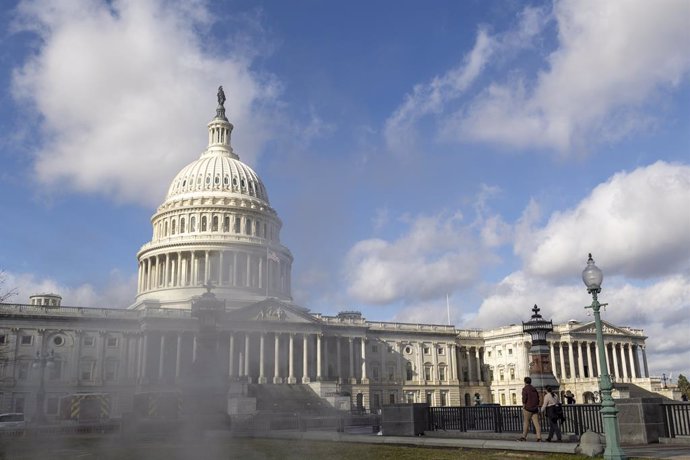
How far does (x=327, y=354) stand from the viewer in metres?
88.9

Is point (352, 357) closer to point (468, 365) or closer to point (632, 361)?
point (468, 365)

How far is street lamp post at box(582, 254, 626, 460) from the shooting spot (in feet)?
50.3

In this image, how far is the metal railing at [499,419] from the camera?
22609 millimetres

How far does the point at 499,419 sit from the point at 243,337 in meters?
60.5

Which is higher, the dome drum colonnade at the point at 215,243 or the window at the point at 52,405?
the dome drum colonnade at the point at 215,243

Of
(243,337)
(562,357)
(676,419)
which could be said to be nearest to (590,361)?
(562,357)

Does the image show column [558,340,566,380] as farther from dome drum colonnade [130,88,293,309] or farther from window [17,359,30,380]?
window [17,359,30,380]

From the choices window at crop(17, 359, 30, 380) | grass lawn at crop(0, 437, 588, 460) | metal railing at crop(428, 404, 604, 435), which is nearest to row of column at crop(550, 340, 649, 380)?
window at crop(17, 359, 30, 380)

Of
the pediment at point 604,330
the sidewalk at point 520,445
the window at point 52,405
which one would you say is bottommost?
the sidewalk at point 520,445

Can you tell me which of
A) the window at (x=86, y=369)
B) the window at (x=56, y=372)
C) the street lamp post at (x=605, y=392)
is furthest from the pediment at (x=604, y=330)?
the street lamp post at (x=605, y=392)

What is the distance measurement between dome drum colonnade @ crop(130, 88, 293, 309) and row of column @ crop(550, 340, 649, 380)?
42.8 meters

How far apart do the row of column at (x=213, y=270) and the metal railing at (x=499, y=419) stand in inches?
2627

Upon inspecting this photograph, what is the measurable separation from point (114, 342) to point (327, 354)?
2792 cm

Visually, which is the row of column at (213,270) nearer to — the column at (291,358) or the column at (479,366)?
the column at (291,358)
